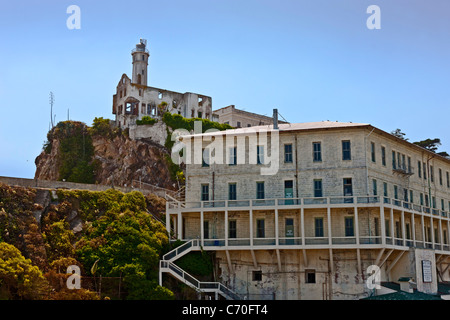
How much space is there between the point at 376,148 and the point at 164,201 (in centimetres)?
1906

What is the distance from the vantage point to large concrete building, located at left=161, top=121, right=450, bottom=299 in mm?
50969

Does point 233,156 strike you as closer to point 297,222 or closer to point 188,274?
point 297,222

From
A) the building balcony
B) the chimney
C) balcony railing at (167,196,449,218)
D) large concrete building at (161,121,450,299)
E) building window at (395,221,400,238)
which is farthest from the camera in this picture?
the chimney

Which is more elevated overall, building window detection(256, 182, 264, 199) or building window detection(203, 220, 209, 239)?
building window detection(256, 182, 264, 199)

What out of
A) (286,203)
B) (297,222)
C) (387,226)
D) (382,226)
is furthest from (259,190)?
(387,226)

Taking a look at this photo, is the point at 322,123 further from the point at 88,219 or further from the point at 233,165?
the point at 88,219

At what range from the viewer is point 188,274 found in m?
50.2

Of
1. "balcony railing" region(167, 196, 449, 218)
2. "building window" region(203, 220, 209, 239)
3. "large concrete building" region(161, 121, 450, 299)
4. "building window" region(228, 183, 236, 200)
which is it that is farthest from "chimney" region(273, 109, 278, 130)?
"building window" region(203, 220, 209, 239)

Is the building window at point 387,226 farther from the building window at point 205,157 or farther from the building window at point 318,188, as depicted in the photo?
the building window at point 205,157

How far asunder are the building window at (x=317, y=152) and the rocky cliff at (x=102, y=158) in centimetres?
2265

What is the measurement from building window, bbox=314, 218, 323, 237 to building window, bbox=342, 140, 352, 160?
553cm

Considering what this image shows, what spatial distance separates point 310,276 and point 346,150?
10616 mm

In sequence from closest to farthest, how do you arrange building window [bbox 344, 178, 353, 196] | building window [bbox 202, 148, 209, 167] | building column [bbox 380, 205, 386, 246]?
building column [bbox 380, 205, 386, 246] → building window [bbox 344, 178, 353, 196] → building window [bbox 202, 148, 209, 167]

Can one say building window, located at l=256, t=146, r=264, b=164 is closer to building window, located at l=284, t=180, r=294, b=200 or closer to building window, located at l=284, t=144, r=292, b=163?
building window, located at l=284, t=144, r=292, b=163
